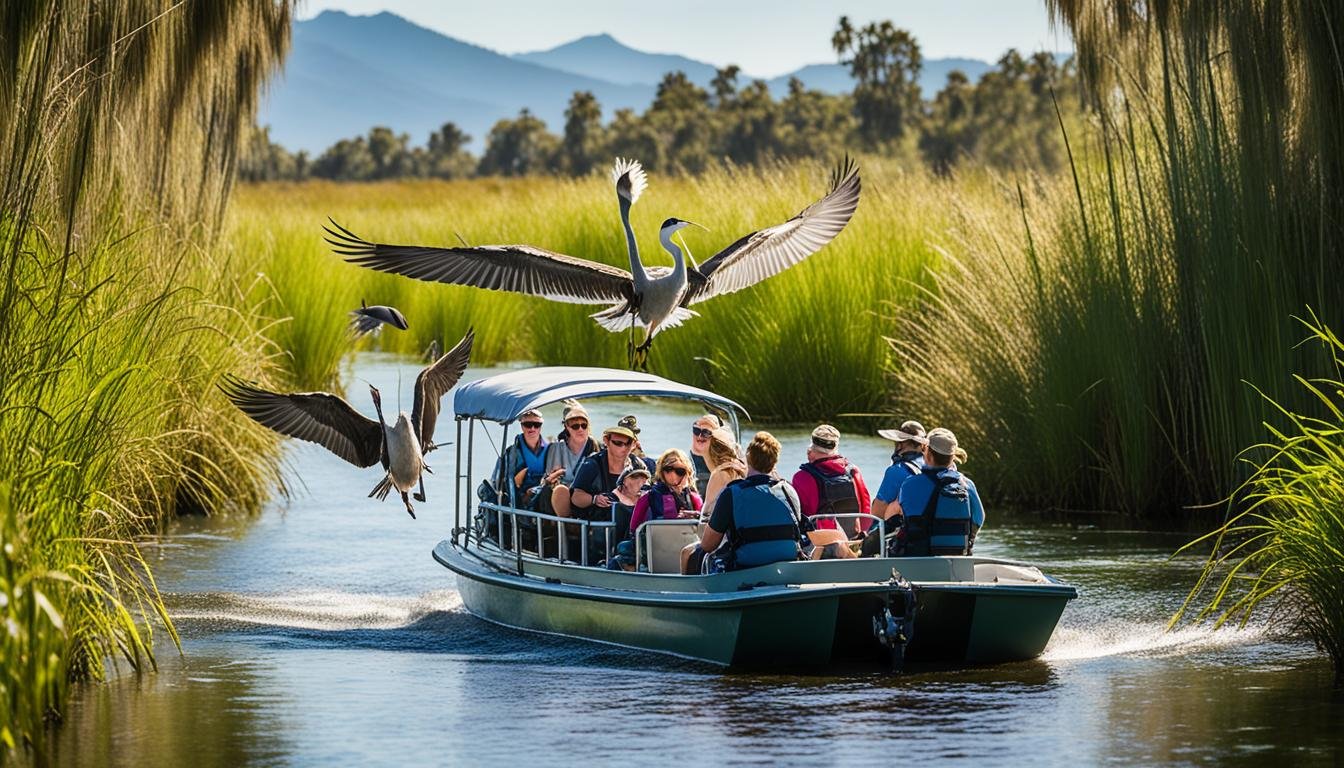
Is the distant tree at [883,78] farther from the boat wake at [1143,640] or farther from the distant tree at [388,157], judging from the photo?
the boat wake at [1143,640]

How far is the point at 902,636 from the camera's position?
11133 millimetres

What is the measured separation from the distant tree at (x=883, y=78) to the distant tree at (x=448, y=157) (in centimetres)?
3355

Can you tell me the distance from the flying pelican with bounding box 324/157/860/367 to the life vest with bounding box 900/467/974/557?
2932 millimetres

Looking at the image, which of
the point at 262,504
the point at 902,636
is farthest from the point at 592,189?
the point at 902,636

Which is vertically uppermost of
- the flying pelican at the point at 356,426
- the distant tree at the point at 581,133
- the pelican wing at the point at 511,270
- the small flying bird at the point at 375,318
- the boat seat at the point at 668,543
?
the distant tree at the point at 581,133

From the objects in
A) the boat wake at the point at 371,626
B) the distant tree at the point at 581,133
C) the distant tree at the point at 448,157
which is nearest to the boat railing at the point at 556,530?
the boat wake at the point at 371,626

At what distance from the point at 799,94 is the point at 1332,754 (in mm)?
74113

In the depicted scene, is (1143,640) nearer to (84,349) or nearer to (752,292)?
(84,349)

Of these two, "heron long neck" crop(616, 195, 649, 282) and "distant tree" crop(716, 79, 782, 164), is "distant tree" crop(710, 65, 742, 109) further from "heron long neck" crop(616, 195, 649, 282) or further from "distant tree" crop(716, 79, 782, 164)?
"heron long neck" crop(616, 195, 649, 282)

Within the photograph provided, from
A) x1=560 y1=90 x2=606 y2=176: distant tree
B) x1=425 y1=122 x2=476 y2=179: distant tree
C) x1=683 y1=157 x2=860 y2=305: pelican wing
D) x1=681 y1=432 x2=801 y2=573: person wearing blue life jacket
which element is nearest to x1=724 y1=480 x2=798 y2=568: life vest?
x1=681 y1=432 x2=801 y2=573: person wearing blue life jacket

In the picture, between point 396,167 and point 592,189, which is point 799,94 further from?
point 592,189

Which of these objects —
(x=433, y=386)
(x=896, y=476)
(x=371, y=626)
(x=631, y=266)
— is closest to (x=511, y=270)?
(x=631, y=266)

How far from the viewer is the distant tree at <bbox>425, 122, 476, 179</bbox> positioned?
106713mm

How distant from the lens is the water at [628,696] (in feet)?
31.5
